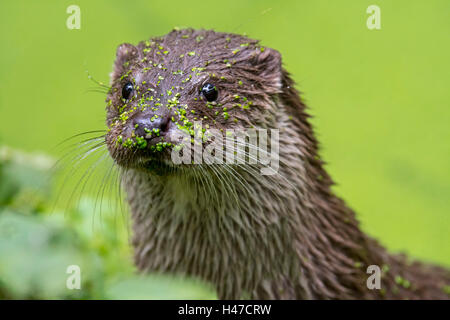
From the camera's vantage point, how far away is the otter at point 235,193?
2.10m

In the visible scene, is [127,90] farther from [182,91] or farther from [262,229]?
[262,229]

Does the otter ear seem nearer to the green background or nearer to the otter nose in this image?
the otter nose

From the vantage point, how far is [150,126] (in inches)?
73.7

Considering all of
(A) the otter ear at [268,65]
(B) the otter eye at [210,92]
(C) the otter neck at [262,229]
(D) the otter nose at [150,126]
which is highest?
(A) the otter ear at [268,65]

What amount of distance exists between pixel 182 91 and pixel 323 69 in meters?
3.02

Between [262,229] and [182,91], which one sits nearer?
[182,91]

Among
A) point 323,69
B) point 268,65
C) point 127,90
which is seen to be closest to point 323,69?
point 323,69

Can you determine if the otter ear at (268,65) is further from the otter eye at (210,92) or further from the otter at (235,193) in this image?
the otter eye at (210,92)

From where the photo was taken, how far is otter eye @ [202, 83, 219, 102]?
2.09m

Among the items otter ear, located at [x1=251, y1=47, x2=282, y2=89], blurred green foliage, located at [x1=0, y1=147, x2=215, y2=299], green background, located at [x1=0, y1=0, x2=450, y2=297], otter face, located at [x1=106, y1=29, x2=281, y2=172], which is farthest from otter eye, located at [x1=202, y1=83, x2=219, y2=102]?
green background, located at [x1=0, y1=0, x2=450, y2=297]

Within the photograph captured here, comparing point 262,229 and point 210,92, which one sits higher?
point 210,92

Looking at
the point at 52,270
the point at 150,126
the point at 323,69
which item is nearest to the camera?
the point at 52,270

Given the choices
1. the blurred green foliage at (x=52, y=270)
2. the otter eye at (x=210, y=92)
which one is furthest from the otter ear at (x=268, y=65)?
the blurred green foliage at (x=52, y=270)
